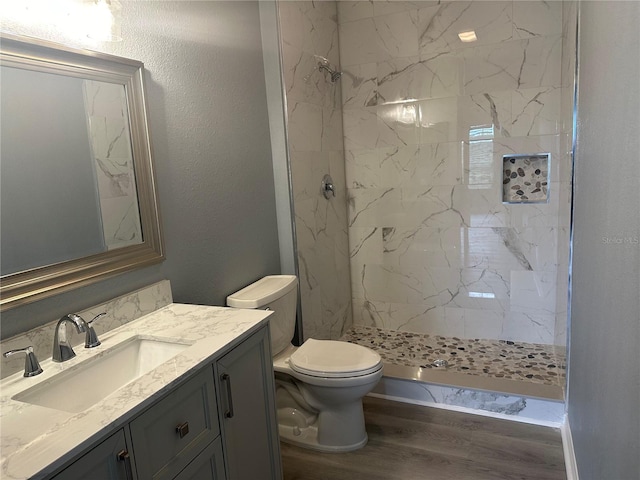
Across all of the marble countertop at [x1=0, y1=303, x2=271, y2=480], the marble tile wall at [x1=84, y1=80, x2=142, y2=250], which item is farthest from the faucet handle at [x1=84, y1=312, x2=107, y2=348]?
the marble tile wall at [x1=84, y1=80, x2=142, y2=250]

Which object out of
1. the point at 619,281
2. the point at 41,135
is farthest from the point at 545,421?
the point at 41,135

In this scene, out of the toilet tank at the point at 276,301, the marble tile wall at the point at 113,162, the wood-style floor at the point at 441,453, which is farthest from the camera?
the toilet tank at the point at 276,301

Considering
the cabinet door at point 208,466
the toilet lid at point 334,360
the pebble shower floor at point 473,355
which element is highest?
the cabinet door at point 208,466

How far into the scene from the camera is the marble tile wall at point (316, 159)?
2.74 meters

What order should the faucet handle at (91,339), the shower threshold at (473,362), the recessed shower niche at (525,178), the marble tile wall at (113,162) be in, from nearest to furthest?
1. the faucet handle at (91,339)
2. the marble tile wall at (113,162)
3. the shower threshold at (473,362)
4. the recessed shower niche at (525,178)

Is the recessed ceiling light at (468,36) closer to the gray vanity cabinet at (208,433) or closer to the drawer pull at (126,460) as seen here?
the gray vanity cabinet at (208,433)

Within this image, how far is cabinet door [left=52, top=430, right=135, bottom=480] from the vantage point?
99 centimetres

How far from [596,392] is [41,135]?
1958 mm

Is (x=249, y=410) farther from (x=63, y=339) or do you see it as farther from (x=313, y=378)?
(x=63, y=339)

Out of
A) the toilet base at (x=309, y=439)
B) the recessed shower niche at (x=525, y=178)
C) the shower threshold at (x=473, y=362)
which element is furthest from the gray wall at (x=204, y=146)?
the recessed shower niche at (x=525, y=178)

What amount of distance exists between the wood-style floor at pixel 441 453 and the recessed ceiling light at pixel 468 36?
231 cm

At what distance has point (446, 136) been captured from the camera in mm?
3139

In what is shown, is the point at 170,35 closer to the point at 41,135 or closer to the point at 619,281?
the point at 41,135

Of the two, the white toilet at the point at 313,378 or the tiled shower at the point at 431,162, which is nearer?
the white toilet at the point at 313,378
